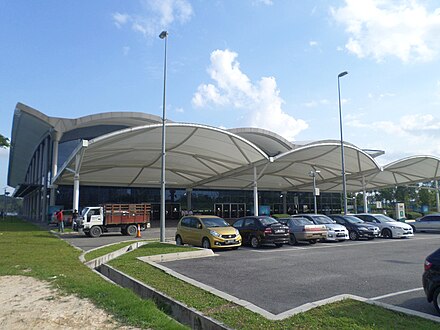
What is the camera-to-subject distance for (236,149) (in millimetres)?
30406

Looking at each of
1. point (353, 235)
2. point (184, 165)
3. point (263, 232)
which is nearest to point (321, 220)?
point (353, 235)

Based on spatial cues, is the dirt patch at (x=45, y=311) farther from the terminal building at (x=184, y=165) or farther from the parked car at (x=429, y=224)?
the parked car at (x=429, y=224)

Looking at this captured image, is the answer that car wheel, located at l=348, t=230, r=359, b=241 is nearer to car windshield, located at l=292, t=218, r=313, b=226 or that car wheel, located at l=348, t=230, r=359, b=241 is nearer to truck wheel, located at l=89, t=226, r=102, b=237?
car windshield, located at l=292, t=218, r=313, b=226

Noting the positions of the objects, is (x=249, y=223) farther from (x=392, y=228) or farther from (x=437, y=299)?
(x=437, y=299)

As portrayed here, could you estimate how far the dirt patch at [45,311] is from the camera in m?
5.43

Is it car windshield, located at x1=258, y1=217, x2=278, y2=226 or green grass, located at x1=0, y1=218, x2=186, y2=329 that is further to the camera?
car windshield, located at x1=258, y1=217, x2=278, y2=226

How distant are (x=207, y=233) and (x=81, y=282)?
23.3 ft

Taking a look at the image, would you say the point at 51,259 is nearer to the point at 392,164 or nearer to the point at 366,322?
the point at 366,322

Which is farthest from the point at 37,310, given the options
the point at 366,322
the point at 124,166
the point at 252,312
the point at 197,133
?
the point at 124,166

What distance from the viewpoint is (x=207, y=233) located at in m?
14.8

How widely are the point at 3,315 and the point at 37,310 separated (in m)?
0.51

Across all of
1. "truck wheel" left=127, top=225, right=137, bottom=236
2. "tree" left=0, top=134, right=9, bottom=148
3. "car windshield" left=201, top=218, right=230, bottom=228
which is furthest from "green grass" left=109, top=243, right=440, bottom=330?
"tree" left=0, top=134, right=9, bottom=148

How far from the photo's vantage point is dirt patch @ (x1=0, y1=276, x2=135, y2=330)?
5.43 m

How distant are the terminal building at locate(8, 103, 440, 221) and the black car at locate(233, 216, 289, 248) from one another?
10.7 meters
